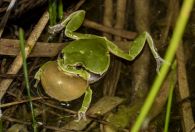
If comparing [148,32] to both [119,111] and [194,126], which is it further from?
[194,126]

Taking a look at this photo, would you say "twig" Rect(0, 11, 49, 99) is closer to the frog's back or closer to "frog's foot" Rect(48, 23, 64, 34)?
"frog's foot" Rect(48, 23, 64, 34)

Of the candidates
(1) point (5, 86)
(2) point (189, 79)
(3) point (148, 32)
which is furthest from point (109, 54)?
(1) point (5, 86)

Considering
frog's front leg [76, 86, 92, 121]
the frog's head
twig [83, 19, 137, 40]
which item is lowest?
frog's front leg [76, 86, 92, 121]

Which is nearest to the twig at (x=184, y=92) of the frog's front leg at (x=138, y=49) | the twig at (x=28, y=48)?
the frog's front leg at (x=138, y=49)

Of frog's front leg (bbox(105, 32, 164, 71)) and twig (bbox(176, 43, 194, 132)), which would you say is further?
frog's front leg (bbox(105, 32, 164, 71))

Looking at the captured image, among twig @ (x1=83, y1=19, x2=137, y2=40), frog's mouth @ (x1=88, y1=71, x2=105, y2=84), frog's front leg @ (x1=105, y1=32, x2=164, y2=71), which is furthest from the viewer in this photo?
twig @ (x1=83, y1=19, x2=137, y2=40)

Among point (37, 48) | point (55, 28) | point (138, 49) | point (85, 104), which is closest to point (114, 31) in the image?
point (138, 49)

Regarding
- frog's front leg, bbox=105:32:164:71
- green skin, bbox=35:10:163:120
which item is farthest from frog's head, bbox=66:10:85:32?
frog's front leg, bbox=105:32:164:71

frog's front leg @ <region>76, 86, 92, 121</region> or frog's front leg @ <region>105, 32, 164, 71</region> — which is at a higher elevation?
frog's front leg @ <region>105, 32, 164, 71</region>
